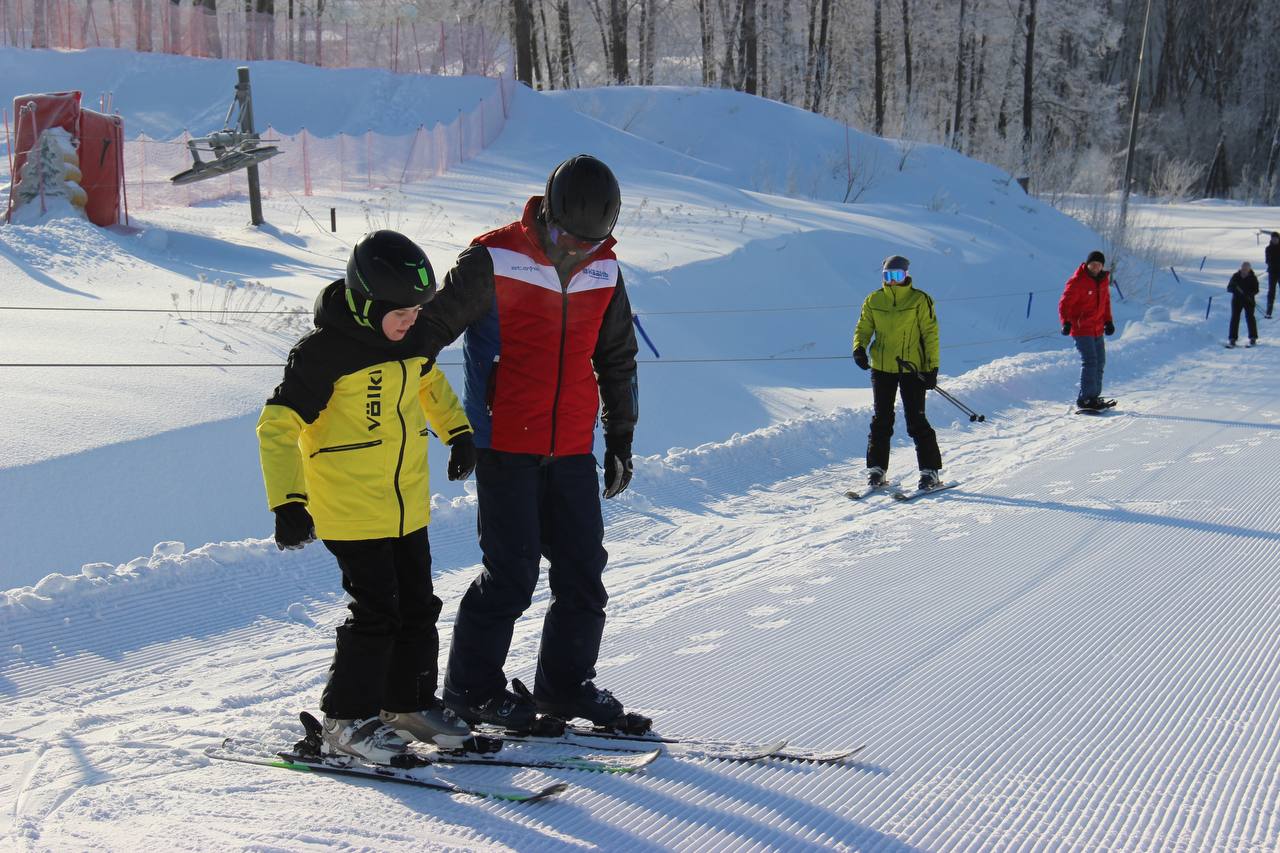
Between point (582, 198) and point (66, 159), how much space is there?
12257mm

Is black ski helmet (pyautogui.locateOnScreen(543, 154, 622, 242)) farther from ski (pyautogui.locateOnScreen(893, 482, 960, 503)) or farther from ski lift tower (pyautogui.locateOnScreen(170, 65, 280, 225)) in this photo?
ski lift tower (pyautogui.locateOnScreen(170, 65, 280, 225))

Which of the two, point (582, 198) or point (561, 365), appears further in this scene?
Result: point (561, 365)

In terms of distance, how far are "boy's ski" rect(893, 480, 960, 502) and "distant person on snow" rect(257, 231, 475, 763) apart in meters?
5.04

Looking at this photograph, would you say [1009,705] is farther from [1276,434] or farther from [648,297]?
[648,297]

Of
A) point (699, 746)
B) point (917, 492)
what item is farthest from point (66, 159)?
point (699, 746)

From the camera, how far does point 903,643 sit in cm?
501

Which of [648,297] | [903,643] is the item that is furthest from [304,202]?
[903,643]

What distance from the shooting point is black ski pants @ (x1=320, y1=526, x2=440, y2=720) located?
11.6 ft

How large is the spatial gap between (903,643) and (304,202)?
15.6m

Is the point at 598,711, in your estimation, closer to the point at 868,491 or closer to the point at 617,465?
the point at 617,465

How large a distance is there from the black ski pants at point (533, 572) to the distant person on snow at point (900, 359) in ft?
15.8

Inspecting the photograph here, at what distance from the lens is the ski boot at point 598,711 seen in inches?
154

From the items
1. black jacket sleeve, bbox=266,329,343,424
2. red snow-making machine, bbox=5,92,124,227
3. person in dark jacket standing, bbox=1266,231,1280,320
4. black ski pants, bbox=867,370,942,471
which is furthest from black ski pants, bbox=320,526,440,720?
person in dark jacket standing, bbox=1266,231,1280,320

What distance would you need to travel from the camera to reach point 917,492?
823cm
